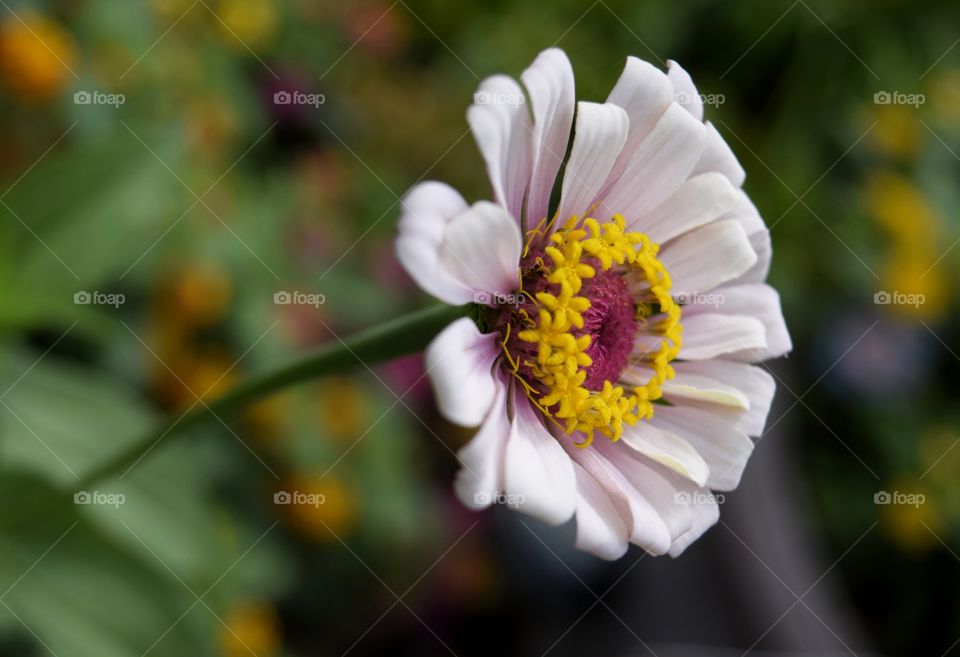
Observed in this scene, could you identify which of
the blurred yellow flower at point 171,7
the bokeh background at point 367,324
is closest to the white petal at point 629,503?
the bokeh background at point 367,324

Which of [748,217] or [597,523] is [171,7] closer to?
[748,217]

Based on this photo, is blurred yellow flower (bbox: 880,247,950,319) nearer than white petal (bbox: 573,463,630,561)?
No

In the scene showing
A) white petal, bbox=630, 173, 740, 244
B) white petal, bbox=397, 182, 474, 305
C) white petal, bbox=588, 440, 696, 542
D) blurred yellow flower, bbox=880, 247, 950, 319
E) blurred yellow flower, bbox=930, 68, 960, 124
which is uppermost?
white petal, bbox=397, 182, 474, 305

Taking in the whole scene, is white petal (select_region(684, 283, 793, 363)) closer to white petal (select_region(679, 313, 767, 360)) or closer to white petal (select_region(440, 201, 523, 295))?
white petal (select_region(679, 313, 767, 360))

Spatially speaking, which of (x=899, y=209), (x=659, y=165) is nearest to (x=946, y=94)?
(x=899, y=209)

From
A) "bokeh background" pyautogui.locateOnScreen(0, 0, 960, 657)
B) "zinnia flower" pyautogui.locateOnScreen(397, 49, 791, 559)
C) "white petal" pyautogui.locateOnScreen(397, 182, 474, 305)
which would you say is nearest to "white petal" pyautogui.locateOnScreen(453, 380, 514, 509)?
"zinnia flower" pyautogui.locateOnScreen(397, 49, 791, 559)

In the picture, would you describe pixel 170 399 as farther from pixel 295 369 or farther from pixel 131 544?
pixel 295 369
